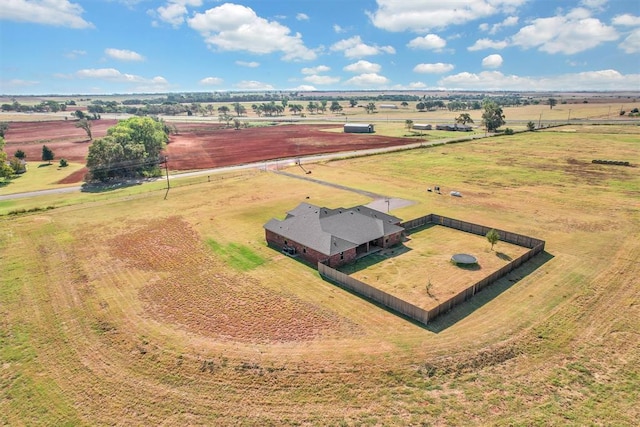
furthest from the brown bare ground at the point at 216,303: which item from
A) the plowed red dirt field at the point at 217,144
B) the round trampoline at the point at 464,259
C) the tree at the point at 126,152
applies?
the plowed red dirt field at the point at 217,144

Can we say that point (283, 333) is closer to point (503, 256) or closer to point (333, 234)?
point (333, 234)

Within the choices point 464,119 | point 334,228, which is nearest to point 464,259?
point 334,228

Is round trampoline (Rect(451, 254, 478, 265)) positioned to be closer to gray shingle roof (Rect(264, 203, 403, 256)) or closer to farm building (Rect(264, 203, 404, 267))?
farm building (Rect(264, 203, 404, 267))

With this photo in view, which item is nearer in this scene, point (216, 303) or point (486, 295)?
point (216, 303)

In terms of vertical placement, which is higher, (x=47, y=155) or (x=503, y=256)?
(x=47, y=155)

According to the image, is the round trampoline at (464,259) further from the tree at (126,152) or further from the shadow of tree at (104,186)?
the tree at (126,152)

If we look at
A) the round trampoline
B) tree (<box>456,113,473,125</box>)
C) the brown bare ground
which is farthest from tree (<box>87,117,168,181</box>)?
tree (<box>456,113,473,125</box>)
